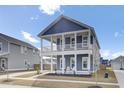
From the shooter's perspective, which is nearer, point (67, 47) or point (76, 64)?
point (76, 64)

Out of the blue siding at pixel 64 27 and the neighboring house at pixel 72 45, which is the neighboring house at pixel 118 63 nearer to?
the neighboring house at pixel 72 45

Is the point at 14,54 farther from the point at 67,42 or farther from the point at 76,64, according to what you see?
the point at 76,64

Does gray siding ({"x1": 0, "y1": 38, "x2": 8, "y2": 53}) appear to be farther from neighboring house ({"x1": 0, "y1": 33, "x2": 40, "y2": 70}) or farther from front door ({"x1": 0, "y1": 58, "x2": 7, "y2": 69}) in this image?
front door ({"x1": 0, "y1": 58, "x2": 7, "y2": 69})

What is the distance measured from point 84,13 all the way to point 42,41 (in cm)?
570

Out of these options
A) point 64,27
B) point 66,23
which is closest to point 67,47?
point 64,27

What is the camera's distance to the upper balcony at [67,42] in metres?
16.0

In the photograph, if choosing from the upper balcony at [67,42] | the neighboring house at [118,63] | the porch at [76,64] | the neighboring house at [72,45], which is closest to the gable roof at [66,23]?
the neighboring house at [72,45]

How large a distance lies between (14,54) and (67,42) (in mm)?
7954

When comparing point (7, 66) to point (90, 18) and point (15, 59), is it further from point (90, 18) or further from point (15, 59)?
point (90, 18)

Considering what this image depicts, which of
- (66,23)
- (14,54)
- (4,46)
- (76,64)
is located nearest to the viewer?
(66,23)

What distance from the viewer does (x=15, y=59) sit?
22625mm

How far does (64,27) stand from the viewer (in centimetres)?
1614
